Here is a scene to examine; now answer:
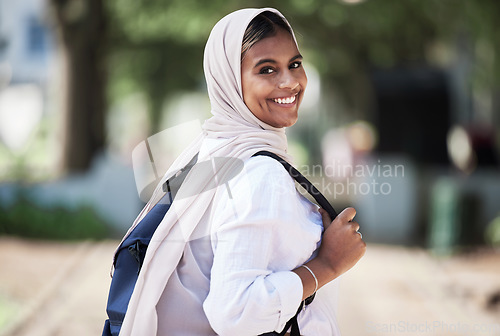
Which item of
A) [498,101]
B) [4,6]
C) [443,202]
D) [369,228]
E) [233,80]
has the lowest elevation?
[369,228]

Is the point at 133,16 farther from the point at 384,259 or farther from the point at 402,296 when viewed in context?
the point at 402,296

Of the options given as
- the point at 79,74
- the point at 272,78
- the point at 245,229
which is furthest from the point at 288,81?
the point at 79,74

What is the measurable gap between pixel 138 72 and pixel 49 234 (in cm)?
1456

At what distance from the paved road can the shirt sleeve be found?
13.2 feet

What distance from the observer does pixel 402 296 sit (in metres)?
6.80

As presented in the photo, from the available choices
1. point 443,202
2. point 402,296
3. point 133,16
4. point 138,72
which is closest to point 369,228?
point 443,202

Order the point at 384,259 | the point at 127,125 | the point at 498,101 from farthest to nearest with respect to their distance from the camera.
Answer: the point at 127,125 < the point at 498,101 < the point at 384,259

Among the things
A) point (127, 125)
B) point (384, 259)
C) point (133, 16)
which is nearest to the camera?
point (384, 259)

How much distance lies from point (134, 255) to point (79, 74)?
34.3 feet

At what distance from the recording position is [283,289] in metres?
1.60

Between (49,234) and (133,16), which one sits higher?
(133,16)

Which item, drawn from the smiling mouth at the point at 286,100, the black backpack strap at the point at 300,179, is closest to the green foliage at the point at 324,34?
the smiling mouth at the point at 286,100

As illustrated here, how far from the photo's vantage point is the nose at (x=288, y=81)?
1.84m

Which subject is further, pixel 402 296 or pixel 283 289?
pixel 402 296
